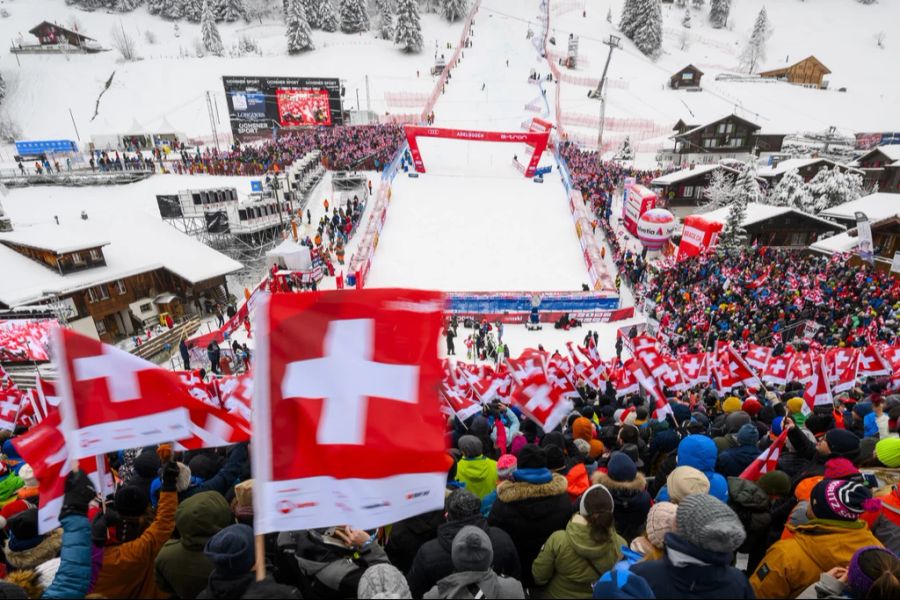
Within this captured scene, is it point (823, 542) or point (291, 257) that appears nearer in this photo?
point (823, 542)

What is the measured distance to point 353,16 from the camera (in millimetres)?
71688

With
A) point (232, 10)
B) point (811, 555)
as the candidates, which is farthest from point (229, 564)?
point (232, 10)

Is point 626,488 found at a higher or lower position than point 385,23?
lower

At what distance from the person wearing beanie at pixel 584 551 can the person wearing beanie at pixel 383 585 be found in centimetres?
95

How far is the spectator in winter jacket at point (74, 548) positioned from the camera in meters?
2.61

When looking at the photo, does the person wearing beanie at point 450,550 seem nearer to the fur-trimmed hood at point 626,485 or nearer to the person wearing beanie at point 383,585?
the person wearing beanie at point 383,585

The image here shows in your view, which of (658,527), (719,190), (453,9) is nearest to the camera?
(658,527)

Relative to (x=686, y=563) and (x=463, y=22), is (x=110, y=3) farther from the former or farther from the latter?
(x=686, y=563)

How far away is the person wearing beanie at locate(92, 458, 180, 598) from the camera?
2801 mm

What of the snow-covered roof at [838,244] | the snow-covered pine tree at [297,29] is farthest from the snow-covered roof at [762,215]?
the snow-covered pine tree at [297,29]

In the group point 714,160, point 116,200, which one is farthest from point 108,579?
point 714,160

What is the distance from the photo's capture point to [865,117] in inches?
2208

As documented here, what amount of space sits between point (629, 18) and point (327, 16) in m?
45.4

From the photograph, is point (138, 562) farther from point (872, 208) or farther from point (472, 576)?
point (872, 208)
